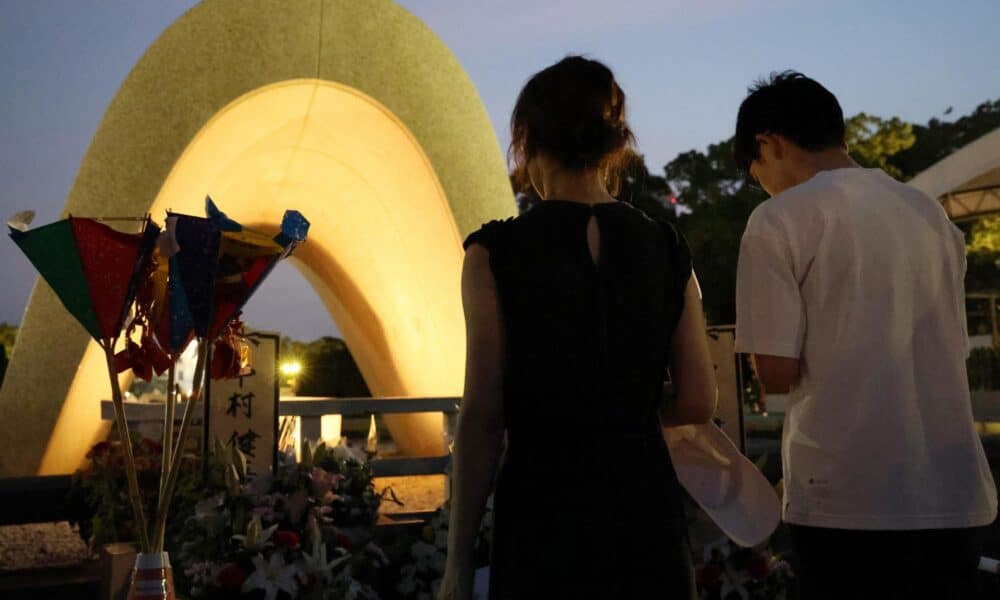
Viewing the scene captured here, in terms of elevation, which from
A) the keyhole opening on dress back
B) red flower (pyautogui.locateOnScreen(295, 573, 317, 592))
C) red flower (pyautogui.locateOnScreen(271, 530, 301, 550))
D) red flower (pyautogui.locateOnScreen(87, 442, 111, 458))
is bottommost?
red flower (pyautogui.locateOnScreen(295, 573, 317, 592))

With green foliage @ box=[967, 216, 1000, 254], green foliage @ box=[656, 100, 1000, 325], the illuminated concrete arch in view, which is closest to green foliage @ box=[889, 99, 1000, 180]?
green foliage @ box=[656, 100, 1000, 325]

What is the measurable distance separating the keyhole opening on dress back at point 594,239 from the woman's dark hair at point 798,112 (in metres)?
0.56

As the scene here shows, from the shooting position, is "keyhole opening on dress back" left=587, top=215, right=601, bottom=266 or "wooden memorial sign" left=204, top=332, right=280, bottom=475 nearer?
"keyhole opening on dress back" left=587, top=215, right=601, bottom=266

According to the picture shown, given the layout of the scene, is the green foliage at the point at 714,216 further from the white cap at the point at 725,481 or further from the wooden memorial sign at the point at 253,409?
the white cap at the point at 725,481

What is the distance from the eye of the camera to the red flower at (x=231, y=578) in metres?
3.30

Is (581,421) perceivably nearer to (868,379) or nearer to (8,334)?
(868,379)

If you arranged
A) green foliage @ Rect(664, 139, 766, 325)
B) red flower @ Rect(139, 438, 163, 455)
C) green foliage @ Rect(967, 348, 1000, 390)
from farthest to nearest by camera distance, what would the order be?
green foliage @ Rect(664, 139, 766, 325) < green foliage @ Rect(967, 348, 1000, 390) < red flower @ Rect(139, 438, 163, 455)

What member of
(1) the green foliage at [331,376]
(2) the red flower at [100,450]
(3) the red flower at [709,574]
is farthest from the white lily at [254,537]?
(1) the green foliage at [331,376]

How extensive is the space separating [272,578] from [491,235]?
7.44 ft

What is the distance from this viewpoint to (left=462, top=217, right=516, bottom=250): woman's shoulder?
147 cm

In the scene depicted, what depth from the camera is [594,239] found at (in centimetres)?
151

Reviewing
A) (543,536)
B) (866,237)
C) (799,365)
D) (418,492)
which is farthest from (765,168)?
(418,492)

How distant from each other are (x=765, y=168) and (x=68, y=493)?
4.59 meters

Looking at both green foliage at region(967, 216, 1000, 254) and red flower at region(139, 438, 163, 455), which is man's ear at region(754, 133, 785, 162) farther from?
green foliage at region(967, 216, 1000, 254)
